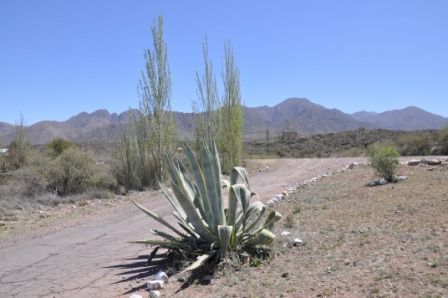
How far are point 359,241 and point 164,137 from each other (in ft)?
37.3

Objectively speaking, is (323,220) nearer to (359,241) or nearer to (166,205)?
(359,241)

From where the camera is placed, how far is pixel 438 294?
378 centimetres

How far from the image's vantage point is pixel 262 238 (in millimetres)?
5676

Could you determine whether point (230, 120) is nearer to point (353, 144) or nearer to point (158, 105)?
point (158, 105)

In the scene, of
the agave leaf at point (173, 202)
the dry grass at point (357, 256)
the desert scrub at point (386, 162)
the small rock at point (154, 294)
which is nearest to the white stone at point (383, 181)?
the desert scrub at point (386, 162)

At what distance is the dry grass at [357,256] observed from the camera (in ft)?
13.8

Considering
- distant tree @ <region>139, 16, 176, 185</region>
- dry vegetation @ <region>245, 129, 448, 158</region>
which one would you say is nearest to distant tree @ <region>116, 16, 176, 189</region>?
distant tree @ <region>139, 16, 176, 185</region>

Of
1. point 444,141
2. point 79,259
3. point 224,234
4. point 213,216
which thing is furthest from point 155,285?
point 444,141

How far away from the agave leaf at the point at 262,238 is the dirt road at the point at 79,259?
146cm

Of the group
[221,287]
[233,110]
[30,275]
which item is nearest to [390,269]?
[221,287]

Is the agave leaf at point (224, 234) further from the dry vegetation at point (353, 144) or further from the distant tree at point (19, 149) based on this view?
the dry vegetation at point (353, 144)

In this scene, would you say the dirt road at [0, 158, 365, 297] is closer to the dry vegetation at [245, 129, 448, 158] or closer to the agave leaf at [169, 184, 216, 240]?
the agave leaf at [169, 184, 216, 240]

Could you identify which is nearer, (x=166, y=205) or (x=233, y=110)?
(x=166, y=205)

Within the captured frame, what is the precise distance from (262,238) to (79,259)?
2854mm
